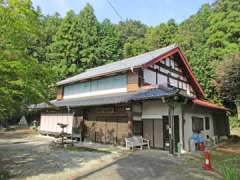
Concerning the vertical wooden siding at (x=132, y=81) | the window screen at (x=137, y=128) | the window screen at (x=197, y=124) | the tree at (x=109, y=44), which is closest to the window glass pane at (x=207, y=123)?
the window screen at (x=197, y=124)

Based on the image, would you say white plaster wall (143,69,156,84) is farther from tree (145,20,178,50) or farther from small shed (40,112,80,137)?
tree (145,20,178,50)

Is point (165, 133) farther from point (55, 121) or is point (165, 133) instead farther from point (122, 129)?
point (55, 121)

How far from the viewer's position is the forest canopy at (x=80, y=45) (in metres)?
6.21

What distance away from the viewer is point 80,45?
34.0 metres

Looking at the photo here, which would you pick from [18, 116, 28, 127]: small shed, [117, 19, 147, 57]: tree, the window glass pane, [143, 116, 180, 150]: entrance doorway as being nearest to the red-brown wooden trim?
[143, 116, 180, 150]: entrance doorway

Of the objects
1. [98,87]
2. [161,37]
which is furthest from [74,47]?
[98,87]

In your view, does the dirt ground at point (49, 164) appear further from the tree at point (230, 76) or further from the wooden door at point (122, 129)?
the tree at point (230, 76)

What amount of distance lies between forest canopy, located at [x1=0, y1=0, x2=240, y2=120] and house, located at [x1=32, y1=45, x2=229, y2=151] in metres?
3.42

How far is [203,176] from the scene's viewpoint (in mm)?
6750

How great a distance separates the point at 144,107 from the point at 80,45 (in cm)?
2411

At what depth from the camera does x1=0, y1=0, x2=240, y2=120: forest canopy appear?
6211mm

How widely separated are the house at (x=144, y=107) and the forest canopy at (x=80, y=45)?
3.42 meters

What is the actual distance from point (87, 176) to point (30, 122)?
25.0 m

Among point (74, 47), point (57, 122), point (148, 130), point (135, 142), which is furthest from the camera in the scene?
point (74, 47)
